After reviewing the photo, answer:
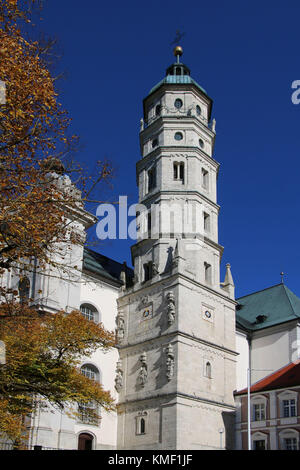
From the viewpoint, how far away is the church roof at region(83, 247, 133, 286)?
38.4m

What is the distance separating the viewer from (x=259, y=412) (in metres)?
34.1

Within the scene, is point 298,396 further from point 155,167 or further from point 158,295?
point 155,167

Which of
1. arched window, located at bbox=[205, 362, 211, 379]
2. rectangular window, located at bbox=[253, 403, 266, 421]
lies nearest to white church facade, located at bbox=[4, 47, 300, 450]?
arched window, located at bbox=[205, 362, 211, 379]

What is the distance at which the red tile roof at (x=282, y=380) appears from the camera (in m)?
33.3

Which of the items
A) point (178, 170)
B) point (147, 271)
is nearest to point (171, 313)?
point (147, 271)

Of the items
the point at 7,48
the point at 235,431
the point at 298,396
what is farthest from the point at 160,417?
the point at 7,48

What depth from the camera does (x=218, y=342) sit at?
119 feet

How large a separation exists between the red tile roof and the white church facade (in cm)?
→ 191

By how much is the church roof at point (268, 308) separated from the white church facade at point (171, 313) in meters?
0.18

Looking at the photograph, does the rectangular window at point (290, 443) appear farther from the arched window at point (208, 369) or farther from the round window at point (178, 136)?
the round window at point (178, 136)

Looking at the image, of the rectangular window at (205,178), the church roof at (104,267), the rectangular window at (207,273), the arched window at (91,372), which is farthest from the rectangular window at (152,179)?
the arched window at (91,372)

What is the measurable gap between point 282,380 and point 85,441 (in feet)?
43.7
